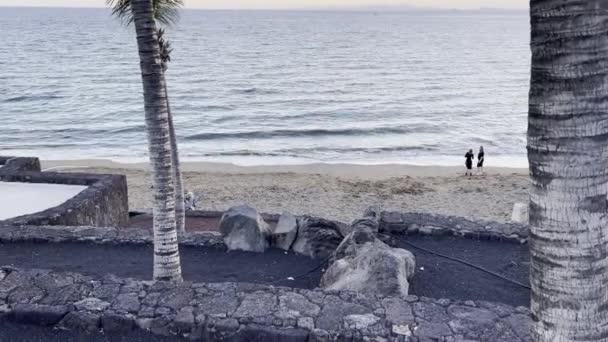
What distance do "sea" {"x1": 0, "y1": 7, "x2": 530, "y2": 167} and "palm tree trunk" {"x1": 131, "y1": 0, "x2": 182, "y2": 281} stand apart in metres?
5.10

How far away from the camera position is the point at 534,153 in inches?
103

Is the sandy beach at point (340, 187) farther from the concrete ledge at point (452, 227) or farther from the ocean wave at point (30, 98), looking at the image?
the ocean wave at point (30, 98)

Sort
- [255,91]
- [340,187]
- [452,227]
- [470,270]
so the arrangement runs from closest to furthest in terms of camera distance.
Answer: [470,270] → [452,227] → [340,187] → [255,91]

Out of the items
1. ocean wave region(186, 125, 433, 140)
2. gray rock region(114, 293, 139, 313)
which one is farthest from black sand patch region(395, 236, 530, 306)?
ocean wave region(186, 125, 433, 140)

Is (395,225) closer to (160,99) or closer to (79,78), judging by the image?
(160,99)

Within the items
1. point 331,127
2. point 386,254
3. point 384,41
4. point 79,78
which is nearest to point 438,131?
point 331,127

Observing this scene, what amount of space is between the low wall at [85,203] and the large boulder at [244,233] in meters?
3.83

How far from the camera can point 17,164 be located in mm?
14461

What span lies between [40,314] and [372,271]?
3.73m

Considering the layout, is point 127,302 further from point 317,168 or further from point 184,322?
point 317,168

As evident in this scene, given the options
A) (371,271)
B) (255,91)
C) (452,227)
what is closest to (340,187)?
(452,227)

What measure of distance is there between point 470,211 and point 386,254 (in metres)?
12.9

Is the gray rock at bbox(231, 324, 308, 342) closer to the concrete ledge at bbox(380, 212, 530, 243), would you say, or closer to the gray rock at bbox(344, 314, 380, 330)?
the gray rock at bbox(344, 314, 380, 330)

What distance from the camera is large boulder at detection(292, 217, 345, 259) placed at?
8.90 metres
